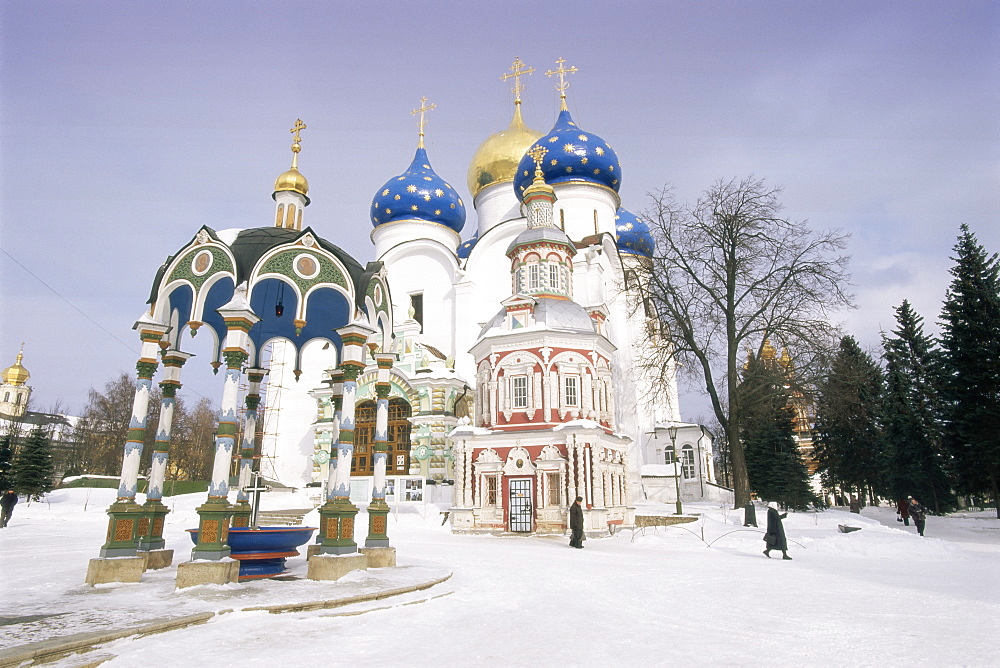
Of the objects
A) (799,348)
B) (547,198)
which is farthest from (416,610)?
(547,198)

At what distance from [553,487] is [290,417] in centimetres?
1493

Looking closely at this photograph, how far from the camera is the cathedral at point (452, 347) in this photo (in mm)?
8727

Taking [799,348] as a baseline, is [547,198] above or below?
above

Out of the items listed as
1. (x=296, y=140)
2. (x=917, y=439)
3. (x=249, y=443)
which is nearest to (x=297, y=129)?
(x=296, y=140)

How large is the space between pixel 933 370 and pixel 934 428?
368 centimetres

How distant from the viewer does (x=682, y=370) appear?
20.6 m

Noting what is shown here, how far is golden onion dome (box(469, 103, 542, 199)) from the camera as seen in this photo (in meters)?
31.3

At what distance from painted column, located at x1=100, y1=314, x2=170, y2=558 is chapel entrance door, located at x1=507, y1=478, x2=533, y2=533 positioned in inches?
407

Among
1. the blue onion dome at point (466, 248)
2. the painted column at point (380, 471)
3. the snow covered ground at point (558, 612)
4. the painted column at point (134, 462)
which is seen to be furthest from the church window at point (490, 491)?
the blue onion dome at point (466, 248)

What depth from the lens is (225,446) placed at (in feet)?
25.1

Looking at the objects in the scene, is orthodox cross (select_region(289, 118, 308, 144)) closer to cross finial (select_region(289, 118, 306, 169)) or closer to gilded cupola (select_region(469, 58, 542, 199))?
cross finial (select_region(289, 118, 306, 169))

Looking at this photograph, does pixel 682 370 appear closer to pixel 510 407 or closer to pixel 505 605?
pixel 510 407

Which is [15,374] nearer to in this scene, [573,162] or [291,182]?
[573,162]

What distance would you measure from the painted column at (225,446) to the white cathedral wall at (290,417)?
18815 mm
